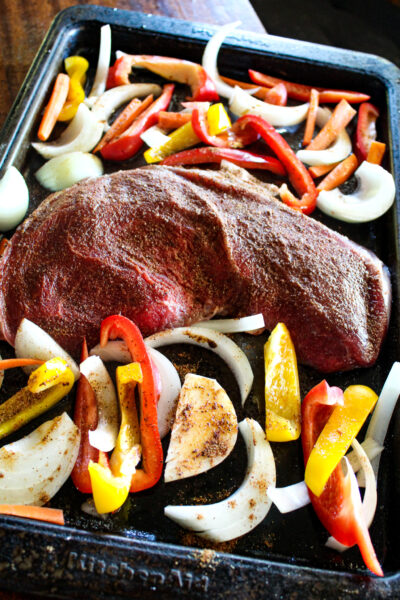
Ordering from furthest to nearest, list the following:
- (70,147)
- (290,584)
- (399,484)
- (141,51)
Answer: (141,51) → (70,147) → (399,484) → (290,584)

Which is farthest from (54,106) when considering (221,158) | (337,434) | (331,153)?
(337,434)

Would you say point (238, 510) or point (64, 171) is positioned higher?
point (64, 171)

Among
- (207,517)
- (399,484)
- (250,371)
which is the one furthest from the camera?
(250,371)

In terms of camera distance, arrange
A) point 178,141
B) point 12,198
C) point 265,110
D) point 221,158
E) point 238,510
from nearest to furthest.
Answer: point 238,510 < point 12,198 < point 221,158 < point 178,141 < point 265,110

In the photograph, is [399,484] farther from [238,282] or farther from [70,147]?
[70,147]

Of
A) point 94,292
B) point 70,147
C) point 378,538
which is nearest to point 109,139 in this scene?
point 70,147

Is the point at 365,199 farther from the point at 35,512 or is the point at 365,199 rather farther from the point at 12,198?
the point at 35,512

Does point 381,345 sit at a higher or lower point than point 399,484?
higher
